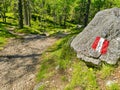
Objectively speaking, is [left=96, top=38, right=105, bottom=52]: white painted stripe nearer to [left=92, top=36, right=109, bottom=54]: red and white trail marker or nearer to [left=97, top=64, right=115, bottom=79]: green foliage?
[left=92, top=36, right=109, bottom=54]: red and white trail marker

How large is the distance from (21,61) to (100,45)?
303 inches

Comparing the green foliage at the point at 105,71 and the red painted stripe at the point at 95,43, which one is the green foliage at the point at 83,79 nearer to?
the green foliage at the point at 105,71

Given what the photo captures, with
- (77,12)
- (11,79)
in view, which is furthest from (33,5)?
(11,79)

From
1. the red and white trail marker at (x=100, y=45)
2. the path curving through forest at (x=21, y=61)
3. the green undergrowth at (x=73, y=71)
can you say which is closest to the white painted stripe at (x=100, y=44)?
the red and white trail marker at (x=100, y=45)

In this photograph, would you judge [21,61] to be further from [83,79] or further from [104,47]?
[104,47]

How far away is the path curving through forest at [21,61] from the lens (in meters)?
14.2

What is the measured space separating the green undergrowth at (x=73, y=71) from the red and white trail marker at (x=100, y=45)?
1.05 m

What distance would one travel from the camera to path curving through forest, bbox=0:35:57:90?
1419 cm

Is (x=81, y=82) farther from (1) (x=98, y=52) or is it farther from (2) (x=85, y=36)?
(2) (x=85, y=36)

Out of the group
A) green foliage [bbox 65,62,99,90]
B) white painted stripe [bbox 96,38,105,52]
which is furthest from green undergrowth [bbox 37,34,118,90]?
white painted stripe [bbox 96,38,105,52]

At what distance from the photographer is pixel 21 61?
1772 centimetres

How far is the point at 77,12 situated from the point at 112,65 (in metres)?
88.4

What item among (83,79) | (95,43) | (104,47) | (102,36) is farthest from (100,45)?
(83,79)

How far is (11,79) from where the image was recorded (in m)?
14.8
